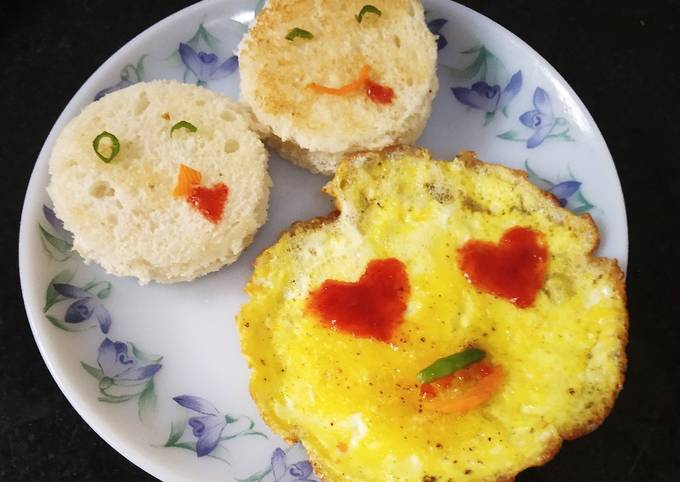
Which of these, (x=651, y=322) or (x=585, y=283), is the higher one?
(x=585, y=283)

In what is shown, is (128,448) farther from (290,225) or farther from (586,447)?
(586,447)

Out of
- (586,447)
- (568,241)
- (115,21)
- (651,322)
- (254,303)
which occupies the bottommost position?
(586,447)

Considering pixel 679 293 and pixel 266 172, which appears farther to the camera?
pixel 679 293

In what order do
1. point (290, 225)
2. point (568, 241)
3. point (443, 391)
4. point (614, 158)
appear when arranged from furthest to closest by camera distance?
point (614, 158) < point (290, 225) < point (568, 241) < point (443, 391)

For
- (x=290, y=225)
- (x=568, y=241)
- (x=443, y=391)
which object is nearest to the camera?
(x=443, y=391)

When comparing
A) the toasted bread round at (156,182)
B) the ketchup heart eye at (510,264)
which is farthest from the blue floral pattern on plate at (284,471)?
the ketchup heart eye at (510,264)

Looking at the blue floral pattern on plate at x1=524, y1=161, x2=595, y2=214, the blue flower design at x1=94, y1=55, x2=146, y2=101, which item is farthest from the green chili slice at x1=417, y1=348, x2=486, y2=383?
the blue flower design at x1=94, y1=55, x2=146, y2=101

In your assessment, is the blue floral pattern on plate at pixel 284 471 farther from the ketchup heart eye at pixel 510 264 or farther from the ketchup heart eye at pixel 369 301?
the ketchup heart eye at pixel 510 264

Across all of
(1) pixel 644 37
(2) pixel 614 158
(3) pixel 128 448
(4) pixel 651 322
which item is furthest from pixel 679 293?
(3) pixel 128 448
